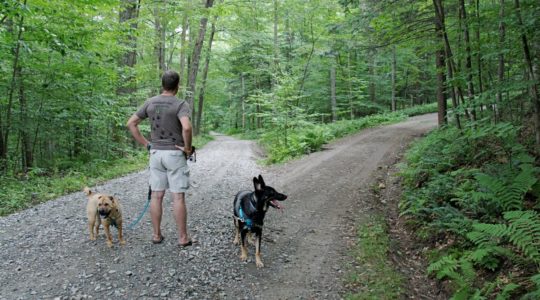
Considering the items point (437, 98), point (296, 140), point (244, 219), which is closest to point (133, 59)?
point (296, 140)

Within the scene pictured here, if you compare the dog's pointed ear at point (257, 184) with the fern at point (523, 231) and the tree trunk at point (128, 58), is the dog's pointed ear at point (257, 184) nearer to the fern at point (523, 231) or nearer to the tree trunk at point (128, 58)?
the fern at point (523, 231)

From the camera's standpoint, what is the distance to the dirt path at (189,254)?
4.02 m

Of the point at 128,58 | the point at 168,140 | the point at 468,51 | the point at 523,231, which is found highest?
the point at 128,58

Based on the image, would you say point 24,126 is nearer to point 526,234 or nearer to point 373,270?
point 373,270

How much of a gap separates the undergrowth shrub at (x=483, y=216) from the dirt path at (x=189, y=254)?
1343 millimetres

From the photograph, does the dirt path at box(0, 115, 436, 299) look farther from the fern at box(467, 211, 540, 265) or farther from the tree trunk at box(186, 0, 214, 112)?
the tree trunk at box(186, 0, 214, 112)

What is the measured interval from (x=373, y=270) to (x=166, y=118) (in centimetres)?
358

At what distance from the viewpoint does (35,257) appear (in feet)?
15.4

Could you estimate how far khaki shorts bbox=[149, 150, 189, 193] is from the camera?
185 inches

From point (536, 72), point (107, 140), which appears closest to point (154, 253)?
point (536, 72)

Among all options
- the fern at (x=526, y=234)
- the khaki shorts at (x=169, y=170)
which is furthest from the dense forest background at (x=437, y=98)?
→ the khaki shorts at (x=169, y=170)

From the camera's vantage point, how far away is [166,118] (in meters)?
4.64

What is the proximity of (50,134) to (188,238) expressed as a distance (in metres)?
9.69

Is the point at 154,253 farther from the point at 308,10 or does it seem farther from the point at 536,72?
the point at 308,10
